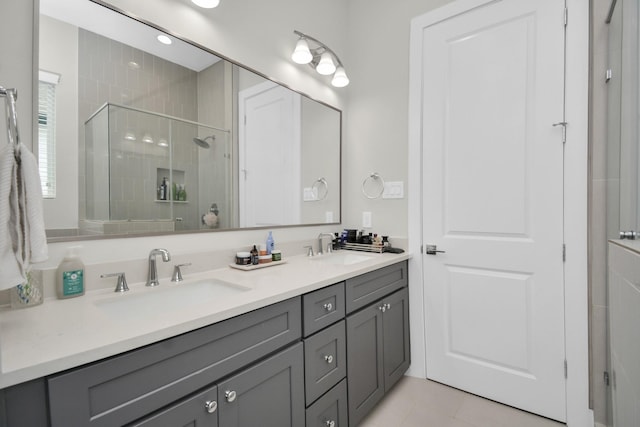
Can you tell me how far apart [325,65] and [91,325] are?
1.93 m

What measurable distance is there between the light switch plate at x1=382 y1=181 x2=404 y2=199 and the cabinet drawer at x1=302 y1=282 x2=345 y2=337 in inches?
39.1

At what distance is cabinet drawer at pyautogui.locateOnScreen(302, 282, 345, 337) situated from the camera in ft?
3.90

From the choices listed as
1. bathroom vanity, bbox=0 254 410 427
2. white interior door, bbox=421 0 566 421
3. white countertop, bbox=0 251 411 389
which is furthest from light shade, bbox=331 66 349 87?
white countertop, bbox=0 251 411 389

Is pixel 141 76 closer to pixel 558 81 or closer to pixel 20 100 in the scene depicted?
pixel 20 100

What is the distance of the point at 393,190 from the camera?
217 cm

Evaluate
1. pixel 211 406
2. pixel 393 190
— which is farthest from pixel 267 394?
pixel 393 190

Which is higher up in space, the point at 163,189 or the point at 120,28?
the point at 120,28

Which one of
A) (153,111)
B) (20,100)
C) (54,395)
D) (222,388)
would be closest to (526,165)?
(222,388)

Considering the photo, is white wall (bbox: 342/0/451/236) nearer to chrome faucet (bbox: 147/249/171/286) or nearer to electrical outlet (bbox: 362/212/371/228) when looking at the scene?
electrical outlet (bbox: 362/212/371/228)

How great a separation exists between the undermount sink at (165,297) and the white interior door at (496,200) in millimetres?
1382

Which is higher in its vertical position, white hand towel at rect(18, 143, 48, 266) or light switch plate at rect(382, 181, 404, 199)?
light switch plate at rect(382, 181, 404, 199)

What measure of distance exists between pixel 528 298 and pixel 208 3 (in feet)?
7.47

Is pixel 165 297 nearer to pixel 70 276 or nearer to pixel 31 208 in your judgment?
pixel 70 276

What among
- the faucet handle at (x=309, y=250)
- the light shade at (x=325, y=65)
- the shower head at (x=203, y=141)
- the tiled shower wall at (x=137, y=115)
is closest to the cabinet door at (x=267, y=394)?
the tiled shower wall at (x=137, y=115)
